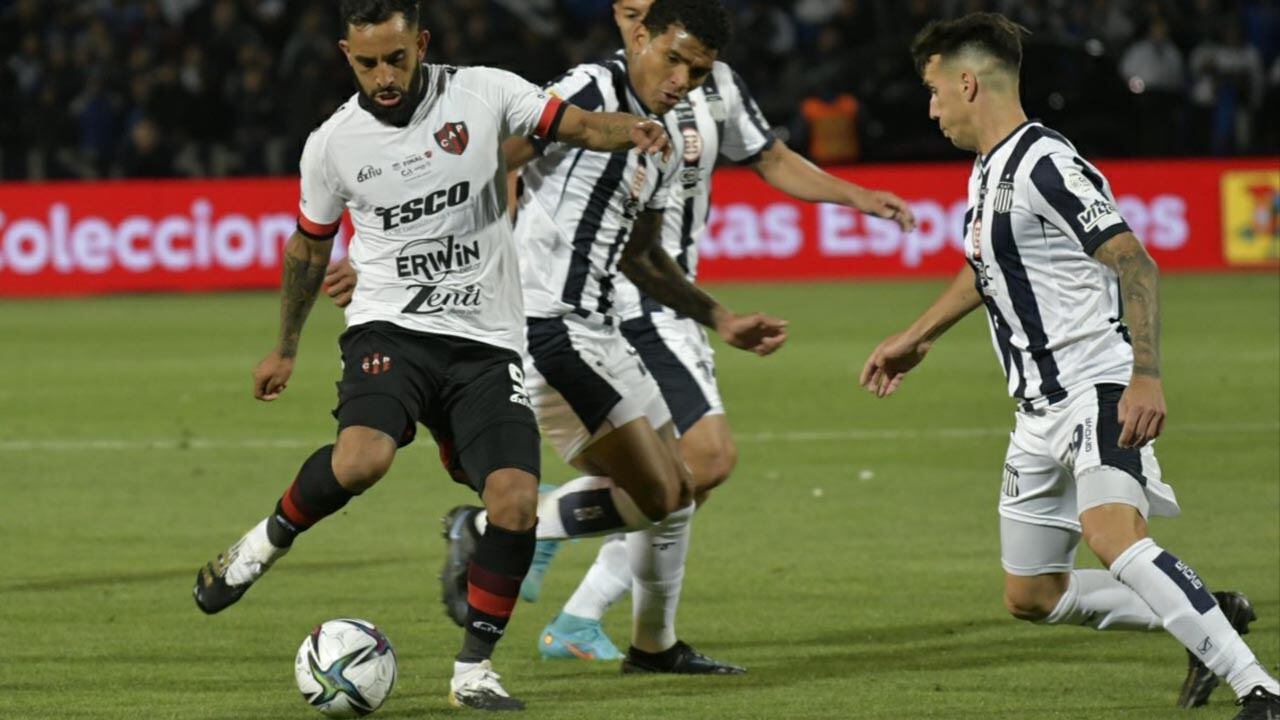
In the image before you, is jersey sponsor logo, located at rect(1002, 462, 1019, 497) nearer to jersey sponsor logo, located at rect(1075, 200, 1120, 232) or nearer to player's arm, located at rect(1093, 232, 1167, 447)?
player's arm, located at rect(1093, 232, 1167, 447)

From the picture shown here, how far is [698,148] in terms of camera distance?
7.86 metres

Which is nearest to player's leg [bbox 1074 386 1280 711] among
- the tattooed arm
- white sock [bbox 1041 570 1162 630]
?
white sock [bbox 1041 570 1162 630]

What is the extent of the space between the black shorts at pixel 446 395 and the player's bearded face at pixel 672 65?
1.03 metres

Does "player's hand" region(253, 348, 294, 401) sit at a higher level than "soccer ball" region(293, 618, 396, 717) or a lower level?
higher

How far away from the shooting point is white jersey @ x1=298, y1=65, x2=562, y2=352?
639 cm

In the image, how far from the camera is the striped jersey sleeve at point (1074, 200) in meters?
5.64

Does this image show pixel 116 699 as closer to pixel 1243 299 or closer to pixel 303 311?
pixel 303 311

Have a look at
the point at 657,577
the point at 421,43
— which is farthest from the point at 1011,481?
the point at 421,43

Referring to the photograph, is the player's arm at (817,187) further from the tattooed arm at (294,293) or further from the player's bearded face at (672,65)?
the tattooed arm at (294,293)

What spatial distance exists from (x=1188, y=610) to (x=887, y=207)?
8.16ft

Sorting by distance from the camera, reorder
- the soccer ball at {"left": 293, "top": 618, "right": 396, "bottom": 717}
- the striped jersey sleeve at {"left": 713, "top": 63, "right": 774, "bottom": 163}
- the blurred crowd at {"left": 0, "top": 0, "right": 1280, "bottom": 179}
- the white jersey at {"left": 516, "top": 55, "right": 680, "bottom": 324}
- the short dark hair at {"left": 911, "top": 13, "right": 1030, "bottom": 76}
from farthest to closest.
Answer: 1. the blurred crowd at {"left": 0, "top": 0, "right": 1280, "bottom": 179}
2. the striped jersey sleeve at {"left": 713, "top": 63, "right": 774, "bottom": 163}
3. the white jersey at {"left": 516, "top": 55, "right": 680, "bottom": 324}
4. the short dark hair at {"left": 911, "top": 13, "right": 1030, "bottom": 76}
5. the soccer ball at {"left": 293, "top": 618, "right": 396, "bottom": 717}

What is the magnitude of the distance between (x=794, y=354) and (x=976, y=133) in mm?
10601

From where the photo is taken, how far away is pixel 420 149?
6.38 metres

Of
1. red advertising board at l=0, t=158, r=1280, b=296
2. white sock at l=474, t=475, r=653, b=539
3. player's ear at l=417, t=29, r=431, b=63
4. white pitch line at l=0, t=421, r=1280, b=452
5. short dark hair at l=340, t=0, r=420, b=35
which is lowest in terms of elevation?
red advertising board at l=0, t=158, r=1280, b=296
